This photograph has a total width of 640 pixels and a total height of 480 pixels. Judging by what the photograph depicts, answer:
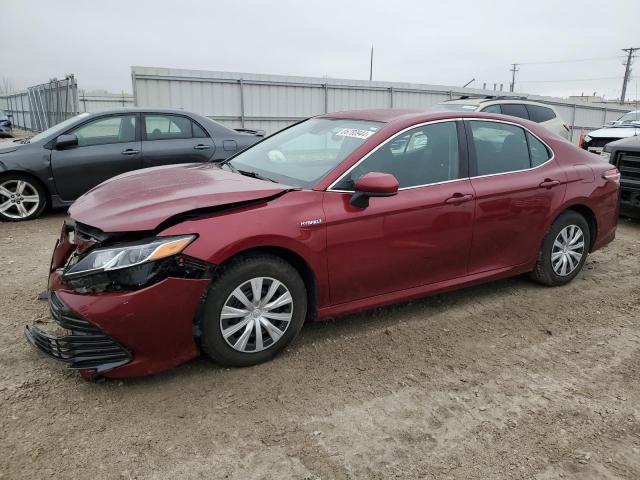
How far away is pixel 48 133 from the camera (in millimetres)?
7055

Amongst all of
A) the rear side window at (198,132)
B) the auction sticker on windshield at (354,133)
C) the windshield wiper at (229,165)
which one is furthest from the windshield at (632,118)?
the windshield wiper at (229,165)

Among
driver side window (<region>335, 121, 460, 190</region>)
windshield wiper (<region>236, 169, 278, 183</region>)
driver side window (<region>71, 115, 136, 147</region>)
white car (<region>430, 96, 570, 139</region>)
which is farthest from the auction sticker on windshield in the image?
white car (<region>430, 96, 570, 139</region>)

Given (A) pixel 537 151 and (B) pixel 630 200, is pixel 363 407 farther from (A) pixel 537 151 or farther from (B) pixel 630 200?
(B) pixel 630 200

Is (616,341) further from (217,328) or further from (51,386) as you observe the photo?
(51,386)

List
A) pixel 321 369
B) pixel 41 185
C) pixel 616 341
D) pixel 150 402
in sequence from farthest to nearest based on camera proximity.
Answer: pixel 41 185 < pixel 616 341 < pixel 321 369 < pixel 150 402

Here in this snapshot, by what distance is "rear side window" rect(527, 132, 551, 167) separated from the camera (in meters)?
4.38

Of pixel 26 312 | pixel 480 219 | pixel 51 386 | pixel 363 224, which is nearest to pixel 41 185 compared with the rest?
pixel 26 312

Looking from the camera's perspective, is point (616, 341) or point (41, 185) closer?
point (616, 341)

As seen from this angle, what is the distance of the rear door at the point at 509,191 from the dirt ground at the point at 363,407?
1.89ft

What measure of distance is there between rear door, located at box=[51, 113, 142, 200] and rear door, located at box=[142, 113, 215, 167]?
0.49 feet

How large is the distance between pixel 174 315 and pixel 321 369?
0.99m

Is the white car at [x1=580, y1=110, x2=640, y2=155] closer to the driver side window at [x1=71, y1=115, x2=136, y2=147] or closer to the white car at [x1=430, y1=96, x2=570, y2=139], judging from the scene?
the white car at [x1=430, y1=96, x2=570, y2=139]

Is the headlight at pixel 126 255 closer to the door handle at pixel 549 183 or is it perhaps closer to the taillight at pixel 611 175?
the door handle at pixel 549 183

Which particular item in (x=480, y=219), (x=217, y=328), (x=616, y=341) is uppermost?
(x=480, y=219)
